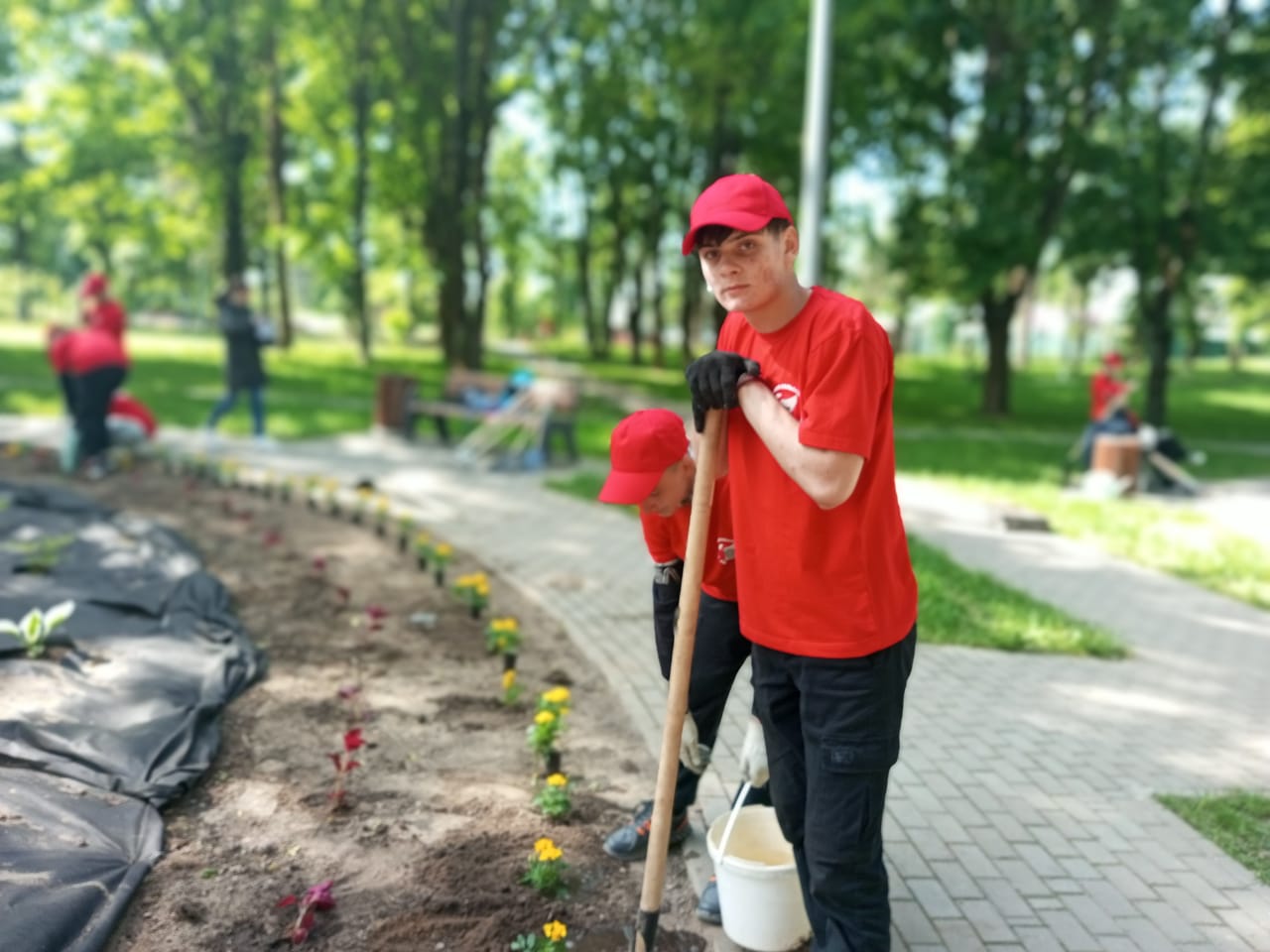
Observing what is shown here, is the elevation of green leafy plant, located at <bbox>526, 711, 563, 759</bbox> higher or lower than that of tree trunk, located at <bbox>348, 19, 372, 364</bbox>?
lower

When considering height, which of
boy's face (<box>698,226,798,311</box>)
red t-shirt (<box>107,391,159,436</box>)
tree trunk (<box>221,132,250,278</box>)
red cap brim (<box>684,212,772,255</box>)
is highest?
tree trunk (<box>221,132,250,278</box>)

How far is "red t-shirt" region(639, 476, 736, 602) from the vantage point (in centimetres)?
284

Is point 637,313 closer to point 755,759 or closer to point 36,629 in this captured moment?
point 36,629

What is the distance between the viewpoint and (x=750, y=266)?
7.47 feet

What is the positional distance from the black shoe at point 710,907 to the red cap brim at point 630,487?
120 centimetres

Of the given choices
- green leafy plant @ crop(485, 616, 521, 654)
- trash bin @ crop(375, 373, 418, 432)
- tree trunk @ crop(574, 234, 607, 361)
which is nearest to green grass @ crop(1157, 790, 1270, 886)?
green leafy plant @ crop(485, 616, 521, 654)

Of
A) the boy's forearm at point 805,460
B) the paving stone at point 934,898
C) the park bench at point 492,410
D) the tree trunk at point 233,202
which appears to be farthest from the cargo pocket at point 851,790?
the tree trunk at point 233,202

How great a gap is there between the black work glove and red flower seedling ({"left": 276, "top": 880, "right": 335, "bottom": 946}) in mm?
1833

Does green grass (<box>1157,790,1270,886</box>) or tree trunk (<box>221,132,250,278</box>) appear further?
tree trunk (<box>221,132,250,278</box>)

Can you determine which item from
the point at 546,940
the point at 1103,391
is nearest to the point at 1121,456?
the point at 1103,391

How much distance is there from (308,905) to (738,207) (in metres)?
2.24

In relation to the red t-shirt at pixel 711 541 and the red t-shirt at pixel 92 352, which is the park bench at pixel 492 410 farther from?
the red t-shirt at pixel 711 541

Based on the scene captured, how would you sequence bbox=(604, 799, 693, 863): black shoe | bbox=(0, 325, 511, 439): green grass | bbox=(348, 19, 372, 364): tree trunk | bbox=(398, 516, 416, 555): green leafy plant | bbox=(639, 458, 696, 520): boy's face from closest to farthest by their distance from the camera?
bbox=(639, 458, 696, 520): boy's face → bbox=(604, 799, 693, 863): black shoe → bbox=(398, 516, 416, 555): green leafy plant → bbox=(0, 325, 511, 439): green grass → bbox=(348, 19, 372, 364): tree trunk

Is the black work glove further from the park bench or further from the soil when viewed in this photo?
the park bench
